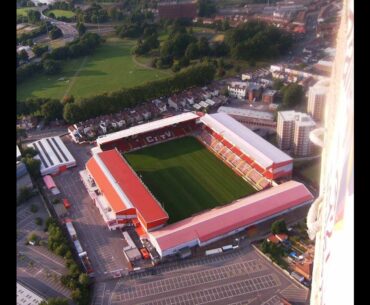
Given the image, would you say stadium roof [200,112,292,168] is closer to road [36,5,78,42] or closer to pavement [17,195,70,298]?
pavement [17,195,70,298]

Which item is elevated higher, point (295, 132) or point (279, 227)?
point (295, 132)

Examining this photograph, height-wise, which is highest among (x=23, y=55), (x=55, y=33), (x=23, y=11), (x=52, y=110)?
(x=23, y=11)

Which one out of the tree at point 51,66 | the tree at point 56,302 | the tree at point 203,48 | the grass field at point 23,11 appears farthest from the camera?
the grass field at point 23,11

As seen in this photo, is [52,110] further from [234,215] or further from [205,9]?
[205,9]

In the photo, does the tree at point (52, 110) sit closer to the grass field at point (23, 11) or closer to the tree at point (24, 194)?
the tree at point (24, 194)

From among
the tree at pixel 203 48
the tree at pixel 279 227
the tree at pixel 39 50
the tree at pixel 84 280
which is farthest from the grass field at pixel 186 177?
the tree at pixel 39 50

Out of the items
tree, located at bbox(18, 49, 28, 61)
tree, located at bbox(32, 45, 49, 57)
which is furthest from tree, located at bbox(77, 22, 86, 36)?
tree, located at bbox(18, 49, 28, 61)

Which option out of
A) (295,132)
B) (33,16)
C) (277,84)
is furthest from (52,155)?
(33,16)
